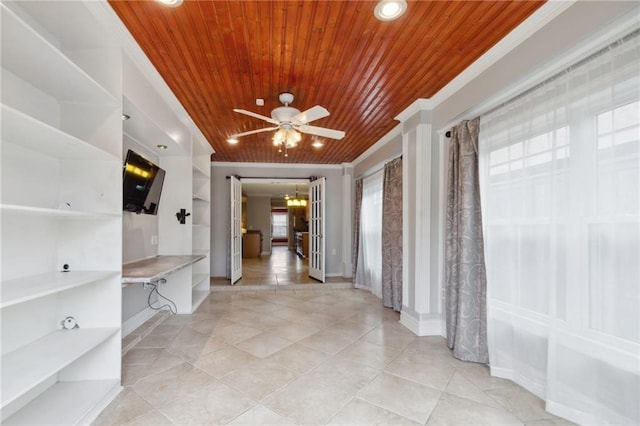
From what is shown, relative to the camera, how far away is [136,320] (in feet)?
10.9

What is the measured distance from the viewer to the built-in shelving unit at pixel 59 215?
151 centimetres

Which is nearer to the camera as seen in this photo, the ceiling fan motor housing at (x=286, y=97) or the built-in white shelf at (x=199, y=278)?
the ceiling fan motor housing at (x=286, y=97)

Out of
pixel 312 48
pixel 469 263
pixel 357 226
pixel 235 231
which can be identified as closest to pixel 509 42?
pixel 312 48

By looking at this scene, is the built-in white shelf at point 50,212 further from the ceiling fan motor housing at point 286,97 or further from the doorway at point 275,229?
the doorway at point 275,229

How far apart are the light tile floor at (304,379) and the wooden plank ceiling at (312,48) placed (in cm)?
254

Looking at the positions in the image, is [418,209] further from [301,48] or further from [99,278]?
[99,278]

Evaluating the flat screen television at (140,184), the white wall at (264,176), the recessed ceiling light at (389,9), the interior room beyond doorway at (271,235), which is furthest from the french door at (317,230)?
the recessed ceiling light at (389,9)

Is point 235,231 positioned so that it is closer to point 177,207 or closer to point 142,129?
point 177,207

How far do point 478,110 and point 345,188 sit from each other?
3.89 meters

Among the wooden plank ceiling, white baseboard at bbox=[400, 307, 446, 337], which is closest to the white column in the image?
white baseboard at bbox=[400, 307, 446, 337]

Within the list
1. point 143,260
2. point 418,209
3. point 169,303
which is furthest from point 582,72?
point 169,303

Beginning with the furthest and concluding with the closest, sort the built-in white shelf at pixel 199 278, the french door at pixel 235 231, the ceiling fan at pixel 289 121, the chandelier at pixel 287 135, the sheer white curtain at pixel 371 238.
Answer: the french door at pixel 235 231 → the sheer white curtain at pixel 371 238 → the built-in white shelf at pixel 199 278 → the chandelier at pixel 287 135 → the ceiling fan at pixel 289 121

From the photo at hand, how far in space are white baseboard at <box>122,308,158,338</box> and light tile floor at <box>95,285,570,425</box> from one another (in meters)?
0.22

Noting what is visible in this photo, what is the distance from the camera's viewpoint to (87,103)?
197 centimetres
